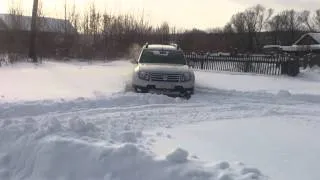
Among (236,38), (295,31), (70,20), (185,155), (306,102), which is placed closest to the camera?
(185,155)

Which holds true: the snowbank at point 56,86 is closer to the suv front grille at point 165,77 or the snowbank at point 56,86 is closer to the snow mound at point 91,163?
the suv front grille at point 165,77

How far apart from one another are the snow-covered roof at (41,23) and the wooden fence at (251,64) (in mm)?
11239

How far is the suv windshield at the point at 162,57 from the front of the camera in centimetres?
1722

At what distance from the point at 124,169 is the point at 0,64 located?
23438 mm

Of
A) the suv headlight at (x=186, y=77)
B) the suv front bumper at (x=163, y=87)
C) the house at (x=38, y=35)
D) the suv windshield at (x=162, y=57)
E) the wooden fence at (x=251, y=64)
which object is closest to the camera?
the suv front bumper at (x=163, y=87)

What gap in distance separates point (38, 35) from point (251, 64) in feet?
51.2

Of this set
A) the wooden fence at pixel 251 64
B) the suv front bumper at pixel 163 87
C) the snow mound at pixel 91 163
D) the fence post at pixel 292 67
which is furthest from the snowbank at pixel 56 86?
the fence post at pixel 292 67

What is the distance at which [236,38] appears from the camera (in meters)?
96.2

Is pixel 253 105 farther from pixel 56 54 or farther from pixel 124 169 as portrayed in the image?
pixel 56 54

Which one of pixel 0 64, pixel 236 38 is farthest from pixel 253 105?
pixel 236 38

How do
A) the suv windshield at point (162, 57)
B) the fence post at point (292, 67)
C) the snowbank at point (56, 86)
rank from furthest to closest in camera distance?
the fence post at point (292, 67), the suv windshield at point (162, 57), the snowbank at point (56, 86)

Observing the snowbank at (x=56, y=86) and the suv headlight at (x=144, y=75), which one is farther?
the suv headlight at (x=144, y=75)

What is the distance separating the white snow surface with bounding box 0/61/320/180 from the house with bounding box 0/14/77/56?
21.9 m

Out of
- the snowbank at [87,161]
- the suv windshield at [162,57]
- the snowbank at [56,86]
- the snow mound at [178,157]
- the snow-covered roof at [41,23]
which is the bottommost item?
the snowbank at [56,86]
